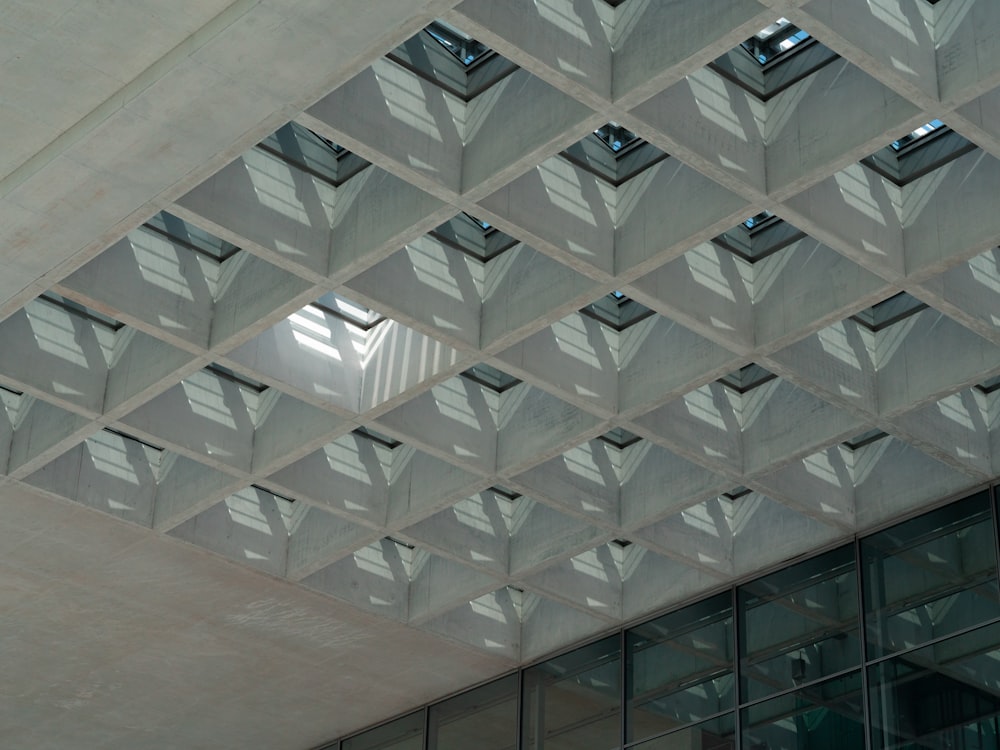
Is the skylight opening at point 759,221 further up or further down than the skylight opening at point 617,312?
further up

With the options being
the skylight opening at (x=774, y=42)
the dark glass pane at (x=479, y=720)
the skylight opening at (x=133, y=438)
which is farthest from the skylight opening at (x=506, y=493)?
the skylight opening at (x=774, y=42)

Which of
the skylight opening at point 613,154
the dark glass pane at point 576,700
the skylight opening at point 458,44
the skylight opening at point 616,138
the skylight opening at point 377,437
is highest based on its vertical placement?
the skylight opening at point 458,44

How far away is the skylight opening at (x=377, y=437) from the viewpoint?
1029 inches

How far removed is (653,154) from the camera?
20469 mm

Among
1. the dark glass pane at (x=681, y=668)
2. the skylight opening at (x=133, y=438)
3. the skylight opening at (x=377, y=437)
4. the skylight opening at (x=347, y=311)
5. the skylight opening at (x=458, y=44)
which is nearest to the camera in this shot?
the skylight opening at (x=458, y=44)

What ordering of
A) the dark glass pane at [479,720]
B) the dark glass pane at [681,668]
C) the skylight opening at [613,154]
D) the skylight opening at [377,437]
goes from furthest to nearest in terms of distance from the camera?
the dark glass pane at [479,720]
the dark glass pane at [681,668]
the skylight opening at [377,437]
the skylight opening at [613,154]

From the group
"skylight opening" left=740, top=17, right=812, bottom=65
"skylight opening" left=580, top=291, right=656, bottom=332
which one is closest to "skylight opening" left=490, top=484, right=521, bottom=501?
"skylight opening" left=580, top=291, right=656, bottom=332

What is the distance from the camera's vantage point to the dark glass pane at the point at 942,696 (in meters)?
23.0

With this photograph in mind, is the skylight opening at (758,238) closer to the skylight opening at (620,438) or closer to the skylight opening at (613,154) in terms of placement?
the skylight opening at (613,154)

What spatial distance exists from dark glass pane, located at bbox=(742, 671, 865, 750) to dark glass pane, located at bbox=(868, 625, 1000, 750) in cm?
37

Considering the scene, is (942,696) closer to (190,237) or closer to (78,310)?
(190,237)

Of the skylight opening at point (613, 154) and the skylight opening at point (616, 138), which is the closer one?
the skylight opening at point (613, 154)

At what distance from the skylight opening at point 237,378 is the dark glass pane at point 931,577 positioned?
1029 centimetres

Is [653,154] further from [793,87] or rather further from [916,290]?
[916,290]
